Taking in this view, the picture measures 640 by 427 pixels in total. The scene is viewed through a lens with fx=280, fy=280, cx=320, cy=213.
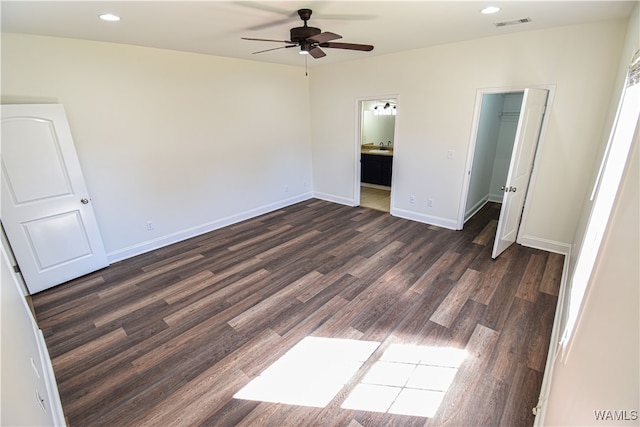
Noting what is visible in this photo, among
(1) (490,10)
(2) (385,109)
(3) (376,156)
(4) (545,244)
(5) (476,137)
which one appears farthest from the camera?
(2) (385,109)

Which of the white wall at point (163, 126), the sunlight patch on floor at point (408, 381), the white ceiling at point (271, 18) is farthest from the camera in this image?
the white wall at point (163, 126)

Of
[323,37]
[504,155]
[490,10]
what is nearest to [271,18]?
[323,37]

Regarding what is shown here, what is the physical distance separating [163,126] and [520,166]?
15.4 ft

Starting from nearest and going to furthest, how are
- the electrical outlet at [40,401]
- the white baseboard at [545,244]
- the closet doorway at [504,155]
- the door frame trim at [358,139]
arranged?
the electrical outlet at [40,401] < the closet doorway at [504,155] < the white baseboard at [545,244] < the door frame trim at [358,139]

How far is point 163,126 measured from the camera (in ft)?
12.8

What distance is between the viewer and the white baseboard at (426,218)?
4.54 meters

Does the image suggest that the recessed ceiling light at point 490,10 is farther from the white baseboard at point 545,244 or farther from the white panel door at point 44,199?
the white panel door at point 44,199

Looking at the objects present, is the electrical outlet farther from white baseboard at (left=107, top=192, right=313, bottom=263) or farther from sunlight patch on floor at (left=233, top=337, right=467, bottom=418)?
white baseboard at (left=107, top=192, right=313, bottom=263)

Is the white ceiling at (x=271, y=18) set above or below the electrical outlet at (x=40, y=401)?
above

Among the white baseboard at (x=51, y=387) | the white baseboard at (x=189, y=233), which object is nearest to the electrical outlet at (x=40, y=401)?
the white baseboard at (x=51, y=387)

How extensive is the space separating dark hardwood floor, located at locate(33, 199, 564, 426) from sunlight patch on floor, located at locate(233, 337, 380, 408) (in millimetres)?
40

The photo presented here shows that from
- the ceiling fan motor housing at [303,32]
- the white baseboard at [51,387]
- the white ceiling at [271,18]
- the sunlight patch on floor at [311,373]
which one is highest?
the white ceiling at [271,18]

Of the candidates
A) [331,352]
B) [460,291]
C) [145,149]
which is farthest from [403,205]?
[145,149]

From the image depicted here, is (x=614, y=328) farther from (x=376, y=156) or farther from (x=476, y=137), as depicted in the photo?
(x=376, y=156)
